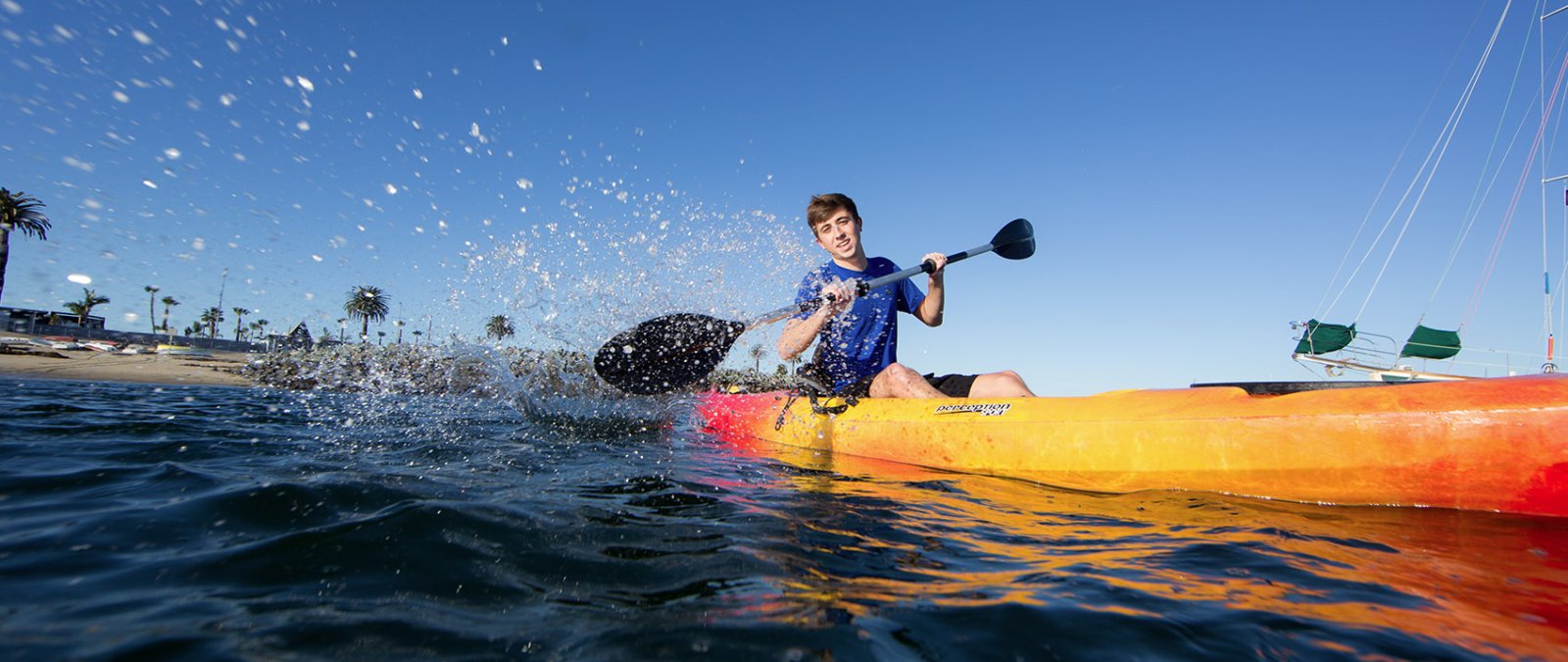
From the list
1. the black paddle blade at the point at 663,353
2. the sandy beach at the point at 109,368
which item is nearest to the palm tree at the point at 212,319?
the sandy beach at the point at 109,368

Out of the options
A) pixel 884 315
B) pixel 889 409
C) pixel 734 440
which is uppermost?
pixel 884 315

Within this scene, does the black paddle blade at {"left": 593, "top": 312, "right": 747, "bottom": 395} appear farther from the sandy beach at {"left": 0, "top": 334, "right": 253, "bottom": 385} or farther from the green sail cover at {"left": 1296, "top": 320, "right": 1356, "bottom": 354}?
the sandy beach at {"left": 0, "top": 334, "right": 253, "bottom": 385}

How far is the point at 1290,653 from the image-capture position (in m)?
1.33

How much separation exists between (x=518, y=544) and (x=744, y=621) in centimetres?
89

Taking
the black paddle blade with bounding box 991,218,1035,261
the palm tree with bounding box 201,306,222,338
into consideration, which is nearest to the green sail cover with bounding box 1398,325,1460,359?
the black paddle blade with bounding box 991,218,1035,261

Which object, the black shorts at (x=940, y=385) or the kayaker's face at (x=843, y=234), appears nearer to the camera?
the black shorts at (x=940, y=385)

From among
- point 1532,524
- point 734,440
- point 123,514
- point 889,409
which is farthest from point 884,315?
point 123,514

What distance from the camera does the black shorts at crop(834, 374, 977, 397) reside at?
4.81 meters

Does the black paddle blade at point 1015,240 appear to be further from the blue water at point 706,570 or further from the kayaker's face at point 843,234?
the blue water at point 706,570

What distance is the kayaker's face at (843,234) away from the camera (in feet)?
17.3

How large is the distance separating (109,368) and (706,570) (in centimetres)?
3634

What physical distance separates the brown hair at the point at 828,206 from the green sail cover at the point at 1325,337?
1702cm

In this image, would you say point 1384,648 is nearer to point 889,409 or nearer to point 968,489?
point 968,489

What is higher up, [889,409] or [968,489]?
[889,409]
